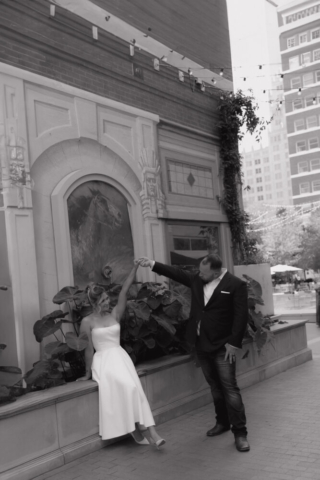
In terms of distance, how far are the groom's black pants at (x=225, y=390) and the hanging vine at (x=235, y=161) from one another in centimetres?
536

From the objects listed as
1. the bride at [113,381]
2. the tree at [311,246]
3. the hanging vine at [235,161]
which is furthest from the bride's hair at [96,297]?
the tree at [311,246]

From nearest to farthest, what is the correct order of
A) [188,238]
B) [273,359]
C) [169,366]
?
1. [169,366]
2. [273,359]
3. [188,238]

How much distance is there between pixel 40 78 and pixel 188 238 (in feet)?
12.6

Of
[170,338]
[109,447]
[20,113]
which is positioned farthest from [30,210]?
[109,447]

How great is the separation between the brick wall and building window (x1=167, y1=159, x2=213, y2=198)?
0.83 m

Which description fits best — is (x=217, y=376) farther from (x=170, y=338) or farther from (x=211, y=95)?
(x=211, y=95)

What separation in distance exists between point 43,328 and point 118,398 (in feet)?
4.35

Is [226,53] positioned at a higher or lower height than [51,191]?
higher

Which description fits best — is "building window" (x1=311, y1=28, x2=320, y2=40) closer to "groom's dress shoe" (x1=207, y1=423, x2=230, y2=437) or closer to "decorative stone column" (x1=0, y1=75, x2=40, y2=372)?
"decorative stone column" (x1=0, y1=75, x2=40, y2=372)

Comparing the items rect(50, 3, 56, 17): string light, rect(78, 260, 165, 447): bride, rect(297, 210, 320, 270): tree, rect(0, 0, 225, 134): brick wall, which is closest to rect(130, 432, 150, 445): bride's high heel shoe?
rect(78, 260, 165, 447): bride

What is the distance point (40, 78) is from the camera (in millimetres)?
7031

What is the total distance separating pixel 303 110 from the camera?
7450 cm

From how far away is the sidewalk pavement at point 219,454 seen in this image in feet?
15.1

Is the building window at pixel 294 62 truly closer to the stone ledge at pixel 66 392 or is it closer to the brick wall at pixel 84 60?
the brick wall at pixel 84 60
